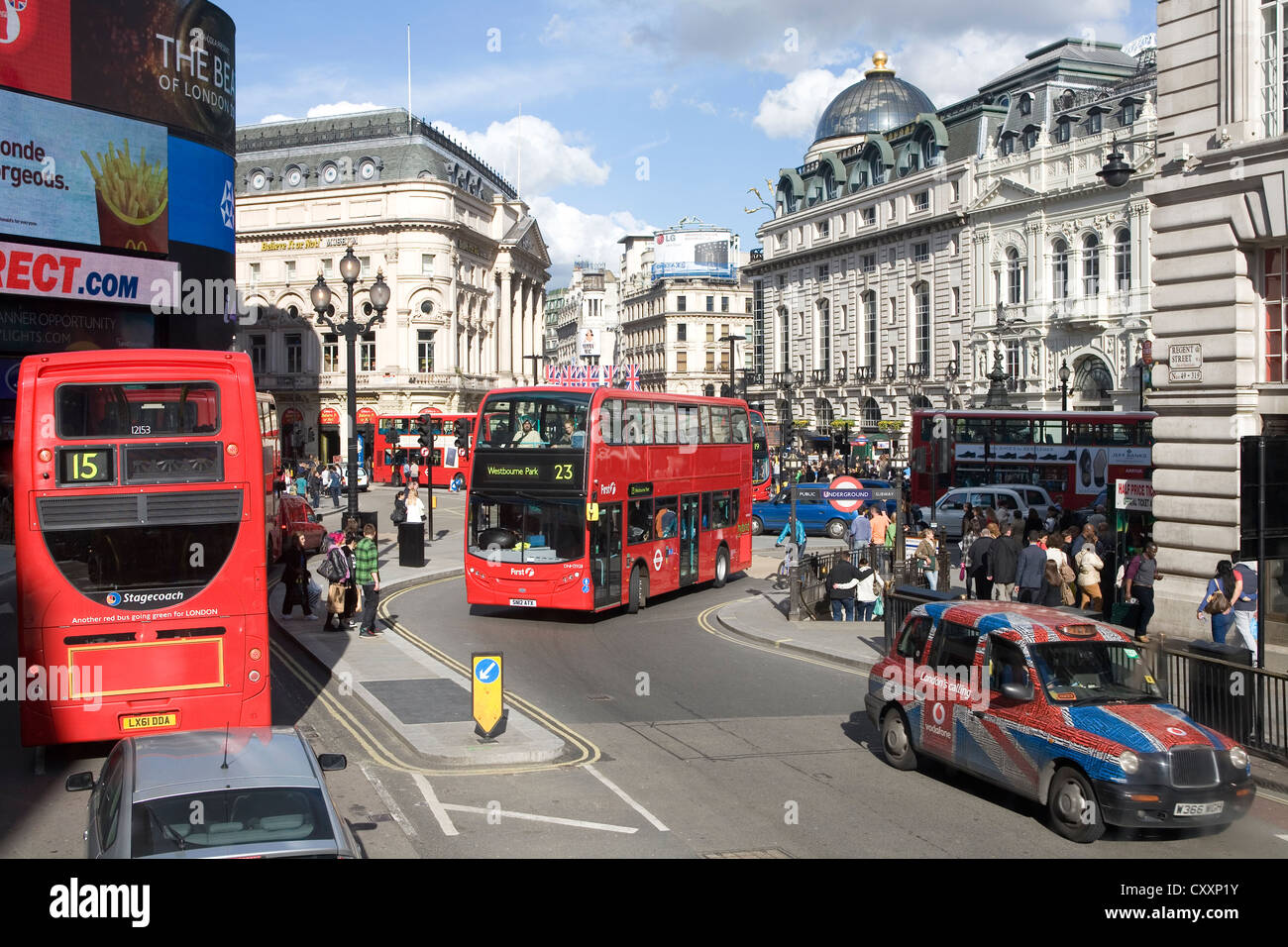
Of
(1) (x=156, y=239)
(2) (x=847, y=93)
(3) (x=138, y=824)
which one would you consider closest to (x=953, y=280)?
(2) (x=847, y=93)

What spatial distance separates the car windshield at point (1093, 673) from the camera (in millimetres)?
10188

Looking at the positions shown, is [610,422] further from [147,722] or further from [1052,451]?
[1052,451]

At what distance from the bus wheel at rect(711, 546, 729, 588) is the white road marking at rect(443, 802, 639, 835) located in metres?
17.5

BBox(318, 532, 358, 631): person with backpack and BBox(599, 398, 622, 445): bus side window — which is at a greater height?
BBox(599, 398, 622, 445): bus side window

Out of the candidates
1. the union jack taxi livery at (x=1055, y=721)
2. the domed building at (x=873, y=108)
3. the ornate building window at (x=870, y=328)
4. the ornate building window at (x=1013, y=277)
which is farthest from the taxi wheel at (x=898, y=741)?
the domed building at (x=873, y=108)

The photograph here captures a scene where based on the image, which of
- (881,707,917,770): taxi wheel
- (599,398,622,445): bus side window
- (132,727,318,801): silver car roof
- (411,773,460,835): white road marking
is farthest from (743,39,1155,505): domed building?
(132,727,318,801): silver car roof

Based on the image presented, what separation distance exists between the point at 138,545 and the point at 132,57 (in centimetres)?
3146

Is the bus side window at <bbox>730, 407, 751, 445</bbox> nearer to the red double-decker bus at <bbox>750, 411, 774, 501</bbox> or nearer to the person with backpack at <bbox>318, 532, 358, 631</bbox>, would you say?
the person with backpack at <bbox>318, 532, 358, 631</bbox>

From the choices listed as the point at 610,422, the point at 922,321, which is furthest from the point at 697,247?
the point at 610,422

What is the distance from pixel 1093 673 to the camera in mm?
10492

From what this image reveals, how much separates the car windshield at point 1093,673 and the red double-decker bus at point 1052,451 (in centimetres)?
2641

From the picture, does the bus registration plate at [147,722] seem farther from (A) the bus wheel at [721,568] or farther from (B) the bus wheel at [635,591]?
(A) the bus wheel at [721,568]

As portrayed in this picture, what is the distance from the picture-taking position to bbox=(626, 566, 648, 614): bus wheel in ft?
75.7
